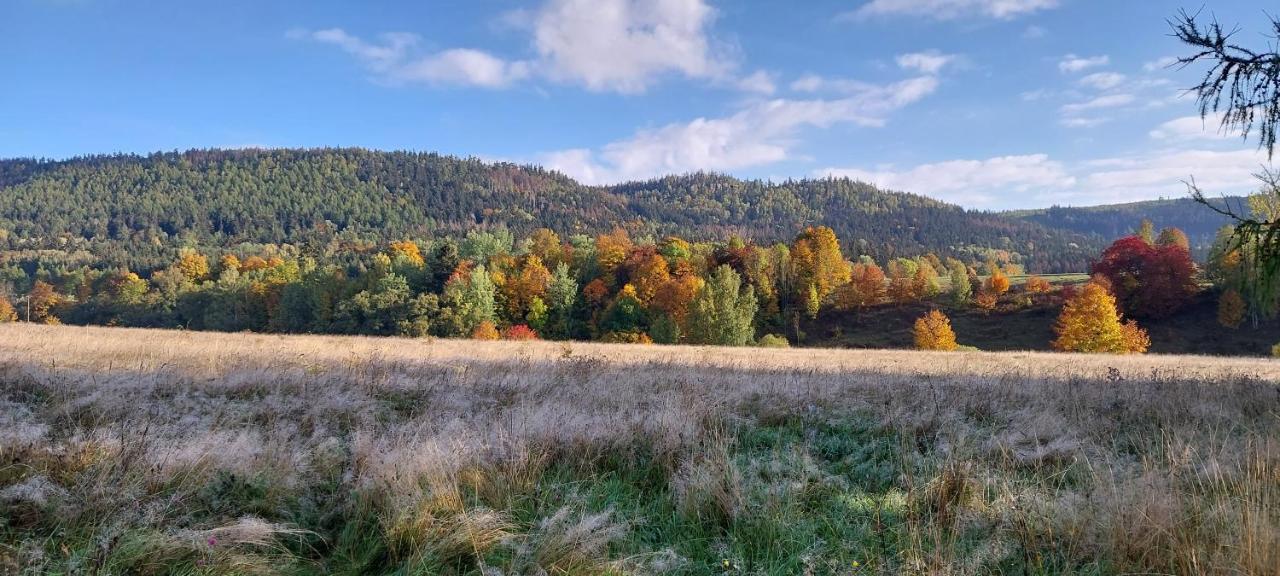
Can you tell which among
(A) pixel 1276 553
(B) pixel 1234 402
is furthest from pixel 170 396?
(B) pixel 1234 402

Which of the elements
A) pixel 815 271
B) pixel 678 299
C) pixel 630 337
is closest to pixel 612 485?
pixel 630 337

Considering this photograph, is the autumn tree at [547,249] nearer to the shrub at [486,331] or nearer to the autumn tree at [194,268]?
the shrub at [486,331]

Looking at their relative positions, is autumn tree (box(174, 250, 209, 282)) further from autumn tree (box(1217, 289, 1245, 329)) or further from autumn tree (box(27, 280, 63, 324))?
autumn tree (box(1217, 289, 1245, 329))

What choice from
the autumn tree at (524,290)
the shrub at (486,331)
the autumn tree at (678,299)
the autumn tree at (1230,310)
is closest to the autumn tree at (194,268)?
the autumn tree at (524,290)

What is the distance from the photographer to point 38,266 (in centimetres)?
13438

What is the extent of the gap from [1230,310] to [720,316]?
5265 cm

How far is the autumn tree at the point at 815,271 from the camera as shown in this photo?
76.8 meters

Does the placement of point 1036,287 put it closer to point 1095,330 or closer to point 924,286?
point 924,286

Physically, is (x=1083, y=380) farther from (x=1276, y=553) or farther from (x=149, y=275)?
(x=149, y=275)

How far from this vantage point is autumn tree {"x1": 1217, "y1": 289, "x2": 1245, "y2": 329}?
194ft

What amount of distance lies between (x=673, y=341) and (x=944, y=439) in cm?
5362

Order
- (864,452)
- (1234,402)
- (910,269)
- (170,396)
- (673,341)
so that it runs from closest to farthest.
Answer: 1. (864,452)
2. (170,396)
3. (1234,402)
4. (673,341)
5. (910,269)

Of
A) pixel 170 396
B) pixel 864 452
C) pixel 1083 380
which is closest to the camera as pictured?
pixel 864 452

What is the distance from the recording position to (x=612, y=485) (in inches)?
192
